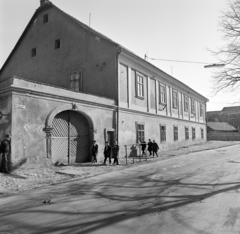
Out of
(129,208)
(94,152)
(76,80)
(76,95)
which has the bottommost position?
(129,208)

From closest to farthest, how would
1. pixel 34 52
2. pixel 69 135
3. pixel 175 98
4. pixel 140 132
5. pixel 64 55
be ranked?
pixel 69 135 → pixel 64 55 → pixel 140 132 → pixel 34 52 → pixel 175 98

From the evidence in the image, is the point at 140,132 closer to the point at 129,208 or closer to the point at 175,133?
the point at 175,133

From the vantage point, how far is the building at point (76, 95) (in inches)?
412

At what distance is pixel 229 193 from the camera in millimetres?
6199

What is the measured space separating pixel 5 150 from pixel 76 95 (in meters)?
5.04

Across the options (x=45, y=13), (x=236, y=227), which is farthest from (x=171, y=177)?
(x=45, y=13)

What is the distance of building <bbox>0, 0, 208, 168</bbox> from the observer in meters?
10.5

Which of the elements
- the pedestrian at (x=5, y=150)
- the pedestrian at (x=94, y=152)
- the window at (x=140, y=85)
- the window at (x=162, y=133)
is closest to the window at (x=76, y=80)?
the window at (x=140, y=85)

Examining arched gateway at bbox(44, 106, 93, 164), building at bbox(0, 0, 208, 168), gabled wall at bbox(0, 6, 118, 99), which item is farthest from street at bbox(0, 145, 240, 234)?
gabled wall at bbox(0, 6, 118, 99)

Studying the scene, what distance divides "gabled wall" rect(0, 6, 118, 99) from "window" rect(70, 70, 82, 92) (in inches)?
12.5

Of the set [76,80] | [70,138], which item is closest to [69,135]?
[70,138]

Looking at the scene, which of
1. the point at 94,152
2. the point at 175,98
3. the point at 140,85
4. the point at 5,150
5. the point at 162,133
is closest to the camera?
the point at 5,150

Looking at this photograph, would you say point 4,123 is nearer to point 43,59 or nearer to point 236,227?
point 236,227

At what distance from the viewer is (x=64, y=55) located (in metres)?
18.1
